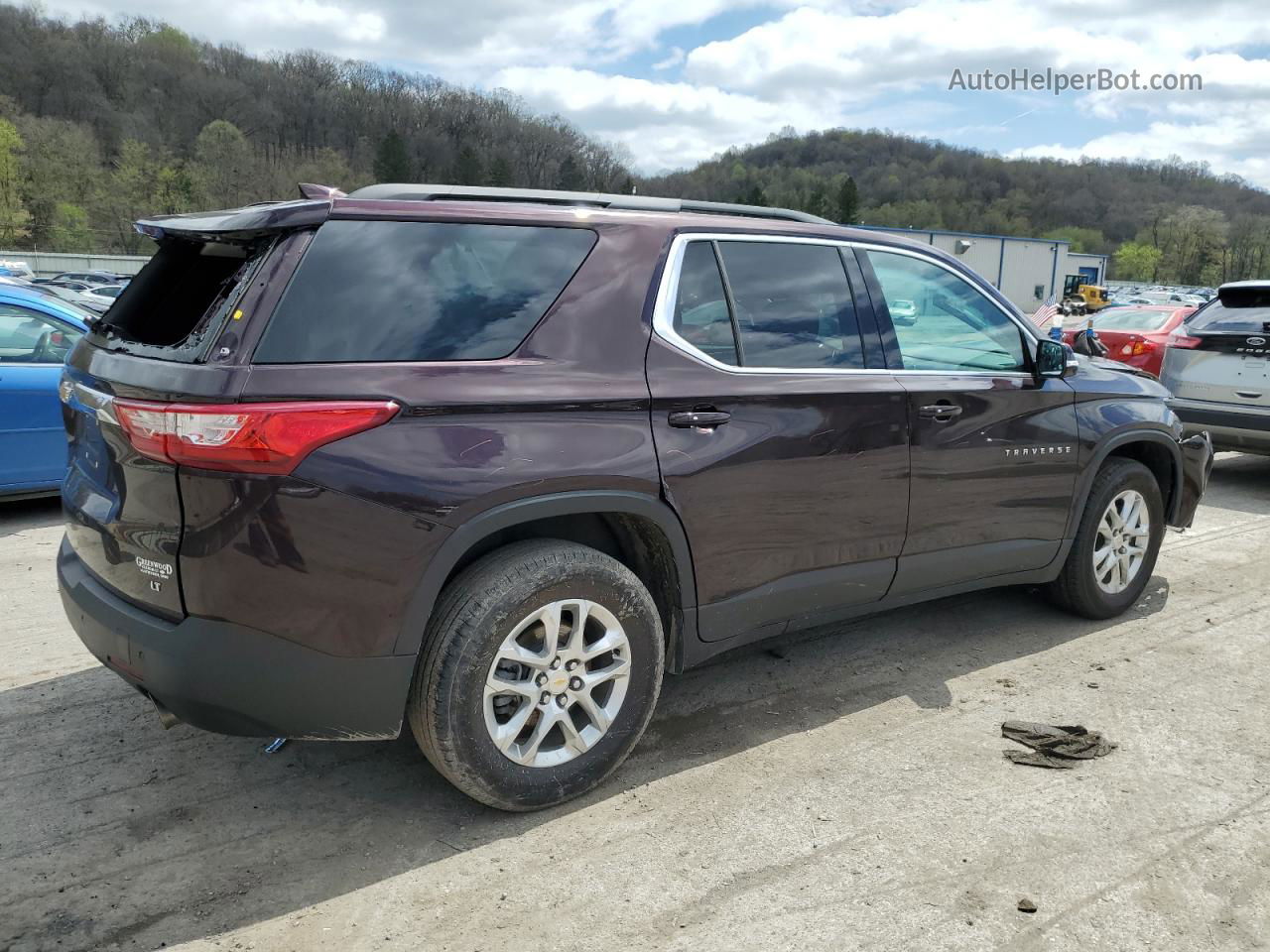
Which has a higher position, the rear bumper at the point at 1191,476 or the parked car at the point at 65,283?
the parked car at the point at 65,283

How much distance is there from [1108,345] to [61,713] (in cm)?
1193

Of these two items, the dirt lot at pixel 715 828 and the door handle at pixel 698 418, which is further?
the door handle at pixel 698 418

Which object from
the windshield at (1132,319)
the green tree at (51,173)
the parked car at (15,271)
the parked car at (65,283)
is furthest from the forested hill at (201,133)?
the windshield at (1132,319)

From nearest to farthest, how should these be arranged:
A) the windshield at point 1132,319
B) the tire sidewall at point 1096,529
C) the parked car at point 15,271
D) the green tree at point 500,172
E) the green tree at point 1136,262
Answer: the tire sidewall at point 1096,529
the windshield at point 1132,319
the parked car at point 15,271
the green tree at point 500,172
the green tree at point 1136,262

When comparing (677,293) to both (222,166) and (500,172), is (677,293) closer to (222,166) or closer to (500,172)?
(222,166)

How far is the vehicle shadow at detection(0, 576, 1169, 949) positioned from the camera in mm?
2543

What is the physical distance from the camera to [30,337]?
646cm

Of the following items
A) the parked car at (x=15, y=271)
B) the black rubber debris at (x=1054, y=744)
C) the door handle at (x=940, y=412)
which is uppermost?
the parked car at (x=15, y=271)

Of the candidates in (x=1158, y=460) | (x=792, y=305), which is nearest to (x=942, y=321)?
(x=792, y=305)

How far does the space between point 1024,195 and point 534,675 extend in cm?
13911

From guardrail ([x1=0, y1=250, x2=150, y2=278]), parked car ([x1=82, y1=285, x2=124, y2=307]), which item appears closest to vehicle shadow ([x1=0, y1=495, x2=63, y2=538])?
parked car ([x1=82, y1=285, x2=124, y2=307])

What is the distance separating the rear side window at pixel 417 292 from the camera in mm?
2523

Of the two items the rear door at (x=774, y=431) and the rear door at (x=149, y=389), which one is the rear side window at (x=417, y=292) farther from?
the rear door at (x=774, y=431)

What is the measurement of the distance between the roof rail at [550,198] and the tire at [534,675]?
1078mm
